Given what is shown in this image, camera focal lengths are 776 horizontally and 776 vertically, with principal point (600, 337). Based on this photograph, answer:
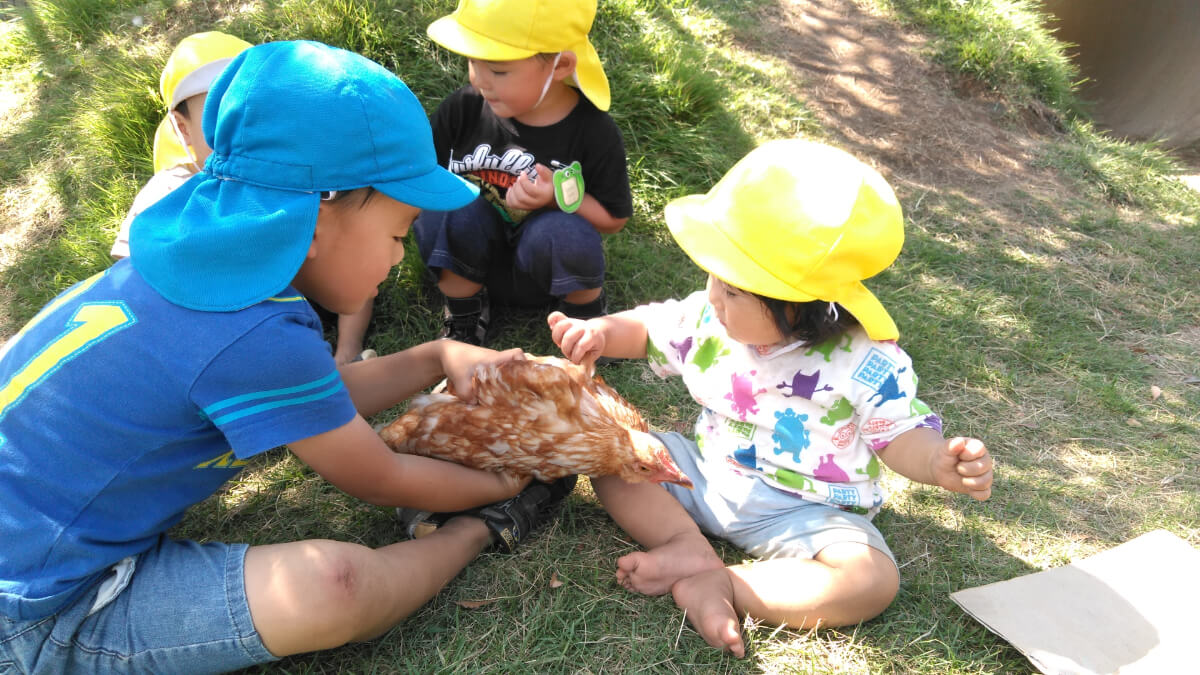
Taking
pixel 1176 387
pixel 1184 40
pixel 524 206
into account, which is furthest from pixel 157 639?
pixel 1184 40

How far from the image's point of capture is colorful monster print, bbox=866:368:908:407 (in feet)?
6.12

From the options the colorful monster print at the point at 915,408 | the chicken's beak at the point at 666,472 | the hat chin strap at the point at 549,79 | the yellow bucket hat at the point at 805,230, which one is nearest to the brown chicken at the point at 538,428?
the chicken's beak at the point at 666,472

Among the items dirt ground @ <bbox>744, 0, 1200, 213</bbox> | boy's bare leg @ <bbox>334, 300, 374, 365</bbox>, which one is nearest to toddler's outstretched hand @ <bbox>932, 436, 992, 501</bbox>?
boy's bare leg @ <bbox>334, 300, 374, 365</bbox>

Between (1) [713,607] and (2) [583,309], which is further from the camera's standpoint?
(2) [583,309]

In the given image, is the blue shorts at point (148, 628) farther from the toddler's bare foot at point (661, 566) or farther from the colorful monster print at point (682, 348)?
the colorful monster print at point (682, 348)

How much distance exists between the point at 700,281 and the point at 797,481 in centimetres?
150

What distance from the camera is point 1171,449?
2684 mm

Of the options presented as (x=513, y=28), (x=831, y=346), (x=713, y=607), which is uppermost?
(x=513, y=28)

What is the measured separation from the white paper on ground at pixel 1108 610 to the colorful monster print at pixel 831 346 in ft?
2.27

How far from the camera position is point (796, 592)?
1870 mm

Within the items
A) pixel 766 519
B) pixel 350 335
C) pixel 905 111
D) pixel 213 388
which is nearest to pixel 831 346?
pixel 766 519

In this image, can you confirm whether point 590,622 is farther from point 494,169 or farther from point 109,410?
point 494,169

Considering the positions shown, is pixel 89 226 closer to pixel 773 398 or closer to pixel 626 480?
pixel 626 480

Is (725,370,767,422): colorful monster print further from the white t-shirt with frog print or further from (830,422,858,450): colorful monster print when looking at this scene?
(830,422,858,450): colorful monster print
